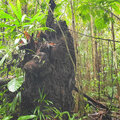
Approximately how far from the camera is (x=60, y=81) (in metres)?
2.29

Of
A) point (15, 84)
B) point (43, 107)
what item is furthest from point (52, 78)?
point (15, 84)

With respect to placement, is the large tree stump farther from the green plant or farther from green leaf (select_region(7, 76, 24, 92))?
green leaf (select_region(7, 76, 24, 92))

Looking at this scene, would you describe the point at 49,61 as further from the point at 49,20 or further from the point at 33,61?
the point at 49,20

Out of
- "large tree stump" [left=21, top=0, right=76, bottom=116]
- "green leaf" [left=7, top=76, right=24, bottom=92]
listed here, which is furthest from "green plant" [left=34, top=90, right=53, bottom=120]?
"green leaf" [left=7, top=76, right=24, bottom=92]

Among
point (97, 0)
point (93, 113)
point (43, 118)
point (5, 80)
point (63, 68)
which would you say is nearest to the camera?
point (97, 0)

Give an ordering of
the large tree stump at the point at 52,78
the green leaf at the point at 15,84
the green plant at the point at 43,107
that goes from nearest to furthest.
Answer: the green leaf at the point at 15,84 → the green plant at the point at 43,107 → the large tree stump at the point at 52,78

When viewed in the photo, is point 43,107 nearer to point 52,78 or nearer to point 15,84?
point 52,78

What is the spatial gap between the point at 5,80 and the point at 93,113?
6.37 feet

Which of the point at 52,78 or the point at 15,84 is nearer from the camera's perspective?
the point at 15,84

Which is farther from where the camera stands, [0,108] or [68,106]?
[68,106]

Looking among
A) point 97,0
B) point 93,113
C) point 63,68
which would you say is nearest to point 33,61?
point 63,68

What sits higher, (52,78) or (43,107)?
(52,78)

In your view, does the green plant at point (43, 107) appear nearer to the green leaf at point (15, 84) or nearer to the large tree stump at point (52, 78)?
the large tree stump at point (52, 78)

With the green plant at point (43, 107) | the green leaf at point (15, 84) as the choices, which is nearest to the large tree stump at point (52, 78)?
the green plant at point (43, 107)
